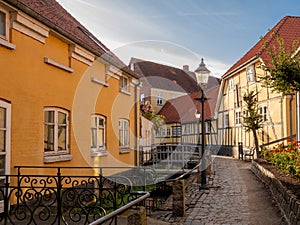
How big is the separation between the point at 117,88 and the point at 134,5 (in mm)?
3899

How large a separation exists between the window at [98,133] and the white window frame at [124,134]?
1729 millimetres

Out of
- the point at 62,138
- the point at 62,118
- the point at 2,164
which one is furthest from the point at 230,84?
the point at 2,164

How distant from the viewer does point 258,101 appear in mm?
21953

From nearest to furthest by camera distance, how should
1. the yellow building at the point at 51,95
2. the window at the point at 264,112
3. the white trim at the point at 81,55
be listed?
the yellow building at the point at 51,95, the white trim at the point at 81,55, the window at the point at 264,112

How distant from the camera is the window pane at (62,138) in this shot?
897cm

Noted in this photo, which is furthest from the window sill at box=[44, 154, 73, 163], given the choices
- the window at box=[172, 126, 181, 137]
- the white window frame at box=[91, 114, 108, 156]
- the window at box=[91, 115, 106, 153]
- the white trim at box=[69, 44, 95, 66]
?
the window at box=[172, 126, 181, 137]

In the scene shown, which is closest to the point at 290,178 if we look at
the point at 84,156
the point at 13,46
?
the point at 84,156

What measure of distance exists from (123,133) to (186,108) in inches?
985

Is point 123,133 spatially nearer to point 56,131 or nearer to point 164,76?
point 56,131

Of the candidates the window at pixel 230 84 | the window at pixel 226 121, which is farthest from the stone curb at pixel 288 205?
the window at pixel 226 121

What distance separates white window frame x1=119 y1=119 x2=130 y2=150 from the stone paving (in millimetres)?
3566

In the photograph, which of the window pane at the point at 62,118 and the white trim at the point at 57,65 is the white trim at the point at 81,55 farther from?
the window pane at the point at 62,118

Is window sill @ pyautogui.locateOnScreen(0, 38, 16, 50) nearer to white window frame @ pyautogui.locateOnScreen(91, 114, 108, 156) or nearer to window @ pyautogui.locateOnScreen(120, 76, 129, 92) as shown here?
white window frame @ pyautogui.locateOnScreen(91, 114, 108, 156)

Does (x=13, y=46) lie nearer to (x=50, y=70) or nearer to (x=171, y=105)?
(x=50, y=70)
